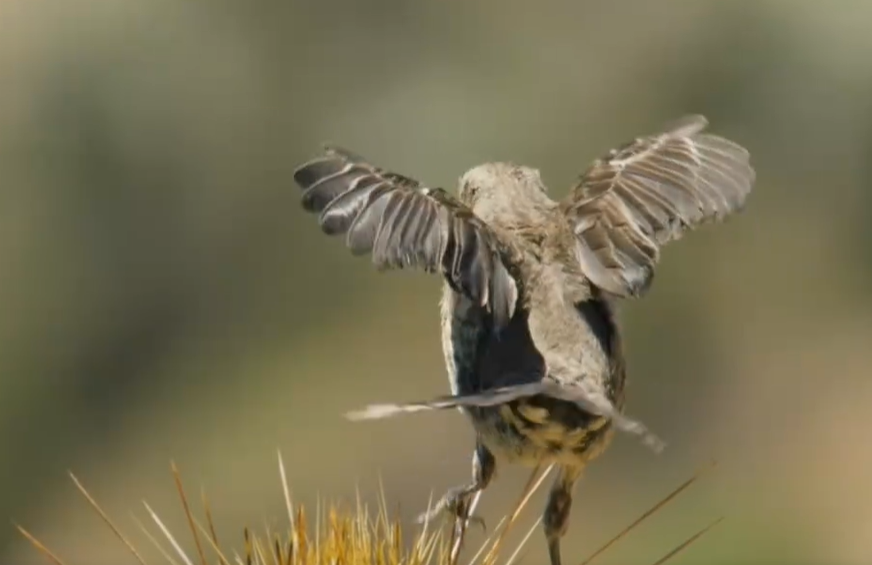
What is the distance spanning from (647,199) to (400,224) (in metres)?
0.49

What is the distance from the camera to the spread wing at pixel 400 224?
2.72 m

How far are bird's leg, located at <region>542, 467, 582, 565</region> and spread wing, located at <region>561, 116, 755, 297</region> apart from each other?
0.36 meters

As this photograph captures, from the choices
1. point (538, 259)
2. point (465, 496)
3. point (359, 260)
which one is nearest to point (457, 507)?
point (465, 496)

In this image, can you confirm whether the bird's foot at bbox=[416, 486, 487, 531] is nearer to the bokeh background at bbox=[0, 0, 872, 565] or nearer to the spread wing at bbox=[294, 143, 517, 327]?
the spread wing at bbox=[294, 143, 517, 327]

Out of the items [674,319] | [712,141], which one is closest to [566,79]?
[674,319]

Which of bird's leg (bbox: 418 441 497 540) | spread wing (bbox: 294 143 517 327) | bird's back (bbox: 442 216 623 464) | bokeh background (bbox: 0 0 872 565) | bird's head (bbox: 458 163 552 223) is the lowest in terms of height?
bokeh background (bbox: 0 0 872 565)

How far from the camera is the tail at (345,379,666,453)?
234cm

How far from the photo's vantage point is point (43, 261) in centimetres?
959

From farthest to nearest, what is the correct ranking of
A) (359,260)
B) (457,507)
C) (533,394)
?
1. (359,260)
2. (457,507)
3. (533,394)

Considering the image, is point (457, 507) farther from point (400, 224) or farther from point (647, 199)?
point (647, 199)

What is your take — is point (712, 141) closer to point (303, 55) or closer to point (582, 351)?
point (582, 351)

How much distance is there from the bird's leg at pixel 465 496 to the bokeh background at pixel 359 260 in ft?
17.5

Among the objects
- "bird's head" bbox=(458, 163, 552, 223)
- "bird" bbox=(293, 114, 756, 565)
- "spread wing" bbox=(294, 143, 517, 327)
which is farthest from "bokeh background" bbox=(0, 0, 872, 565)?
"spread wing" bbox=(294, 143, 517, 327)

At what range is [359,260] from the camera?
9.91 meters
